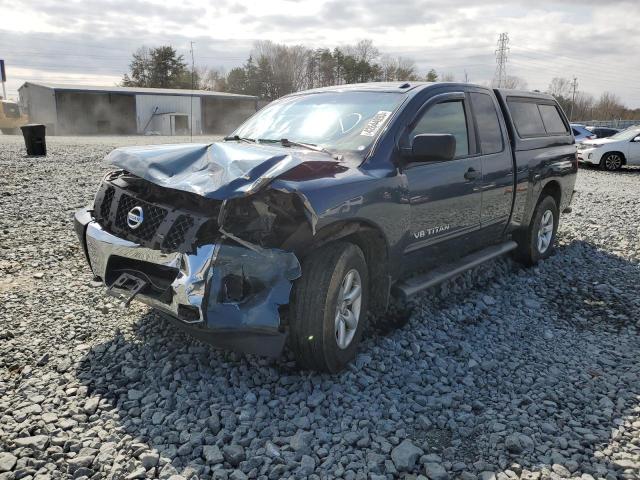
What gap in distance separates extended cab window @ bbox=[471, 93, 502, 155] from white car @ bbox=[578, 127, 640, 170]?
50.2ft

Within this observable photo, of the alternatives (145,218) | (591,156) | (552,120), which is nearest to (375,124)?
(145,218)

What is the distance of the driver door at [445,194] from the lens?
13.3 feet

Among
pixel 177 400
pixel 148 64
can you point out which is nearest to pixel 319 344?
pixel 177 400

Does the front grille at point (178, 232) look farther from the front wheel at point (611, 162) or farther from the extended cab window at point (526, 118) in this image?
the front wheel at point (611, 162)

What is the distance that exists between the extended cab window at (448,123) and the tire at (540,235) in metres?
1.86

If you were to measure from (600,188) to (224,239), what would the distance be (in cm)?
1290

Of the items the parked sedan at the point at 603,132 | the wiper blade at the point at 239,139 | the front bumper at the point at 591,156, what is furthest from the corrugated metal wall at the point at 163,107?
the wiper blade at the point at 239,139

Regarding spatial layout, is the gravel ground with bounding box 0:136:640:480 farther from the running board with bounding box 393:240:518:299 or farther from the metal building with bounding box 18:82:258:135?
the metal building with bounding box 18:82:258:135

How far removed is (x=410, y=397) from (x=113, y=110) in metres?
49.0

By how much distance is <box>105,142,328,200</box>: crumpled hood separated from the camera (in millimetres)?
2965

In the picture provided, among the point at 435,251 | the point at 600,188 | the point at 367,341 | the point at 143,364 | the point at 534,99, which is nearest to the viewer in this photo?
the point at 143,364

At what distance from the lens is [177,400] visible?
3.16 m

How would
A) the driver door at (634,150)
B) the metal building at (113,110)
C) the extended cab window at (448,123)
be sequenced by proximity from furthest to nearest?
the metal building at (113,110) → the driver door at (634,150) → the extended cab window at (448,123)

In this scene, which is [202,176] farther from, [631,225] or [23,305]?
[631,225]
